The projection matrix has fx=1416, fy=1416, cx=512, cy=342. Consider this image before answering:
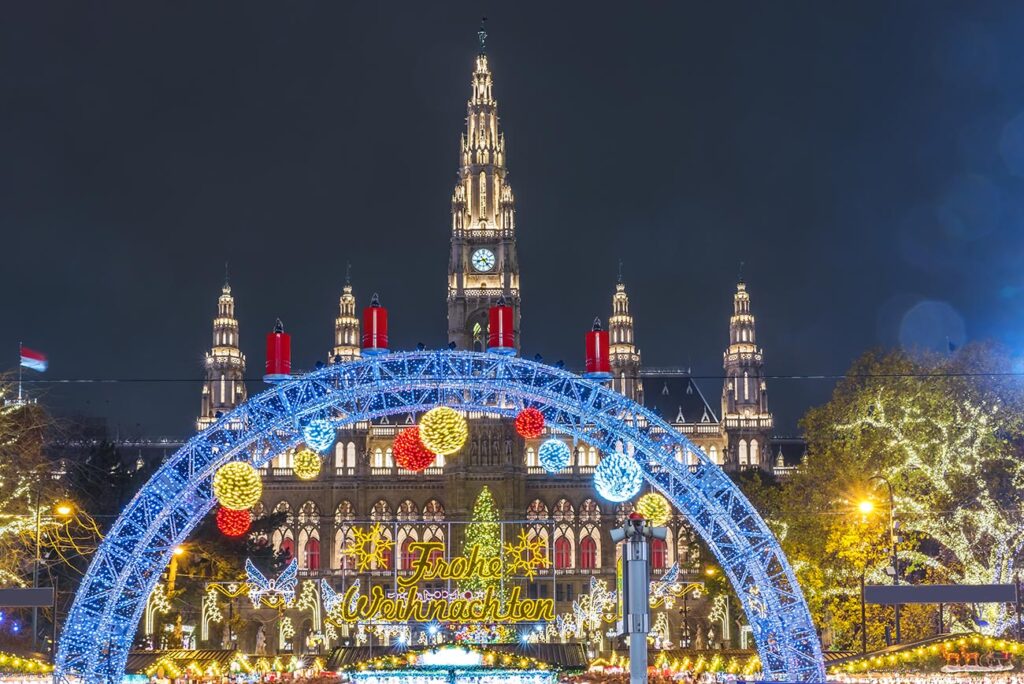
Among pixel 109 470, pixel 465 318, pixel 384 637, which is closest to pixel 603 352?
pixel 109 470

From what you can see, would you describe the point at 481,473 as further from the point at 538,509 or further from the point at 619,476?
the point at 619,476

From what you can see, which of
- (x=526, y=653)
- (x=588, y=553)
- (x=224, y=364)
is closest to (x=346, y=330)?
(x=224, y=364)

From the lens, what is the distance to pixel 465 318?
283 feet

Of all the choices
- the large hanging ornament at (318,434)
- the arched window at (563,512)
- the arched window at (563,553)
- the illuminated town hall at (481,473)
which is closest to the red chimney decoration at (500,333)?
the large hanging ornament at (318,434)

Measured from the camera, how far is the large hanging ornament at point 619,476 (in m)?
31.1

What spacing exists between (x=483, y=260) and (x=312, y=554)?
20712mm

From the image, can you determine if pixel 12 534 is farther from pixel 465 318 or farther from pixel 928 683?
pixel 465 318

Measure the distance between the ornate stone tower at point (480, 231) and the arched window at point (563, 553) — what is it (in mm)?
12167

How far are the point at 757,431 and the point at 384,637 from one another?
26348 mm

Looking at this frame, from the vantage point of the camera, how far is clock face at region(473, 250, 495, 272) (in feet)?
288

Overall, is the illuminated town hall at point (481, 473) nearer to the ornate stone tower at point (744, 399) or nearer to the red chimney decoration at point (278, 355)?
the ornate stone tower at point (744, 399)

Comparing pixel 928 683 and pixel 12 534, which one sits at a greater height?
pixel 12 534

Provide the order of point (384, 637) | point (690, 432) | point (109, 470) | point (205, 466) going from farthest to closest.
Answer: point (690, 432)
point (384, 637)
point (109, 470)
point (205, 466)

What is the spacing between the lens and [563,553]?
8312 cm
